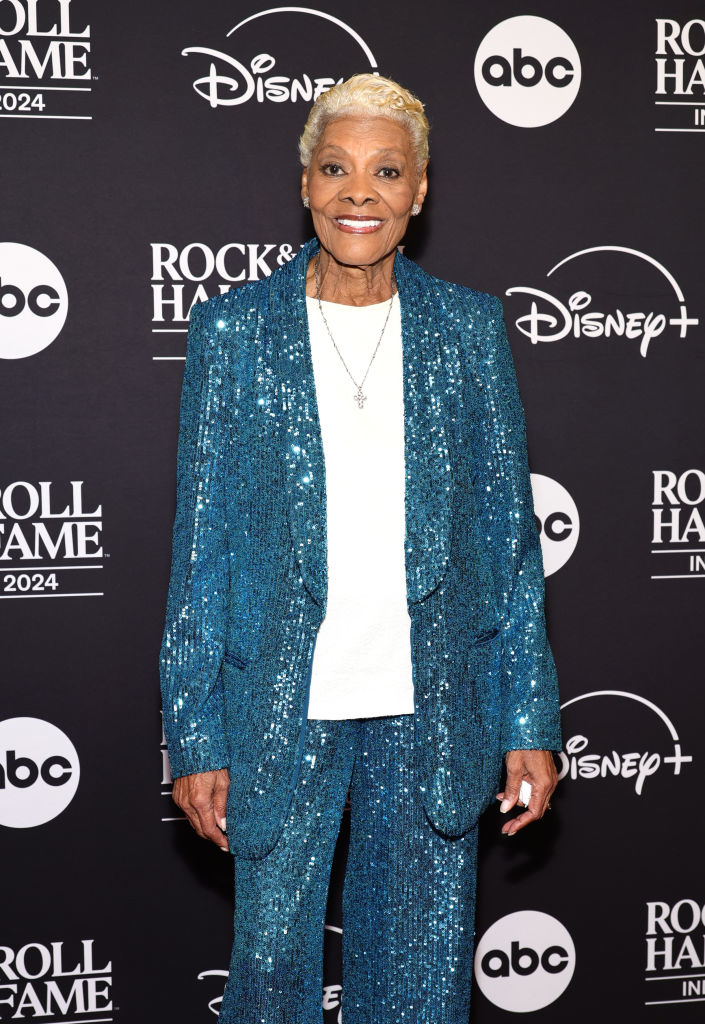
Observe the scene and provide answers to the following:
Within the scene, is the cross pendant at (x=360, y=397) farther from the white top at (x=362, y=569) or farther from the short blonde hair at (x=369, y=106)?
the short blonde hair at (x=369, y=106)

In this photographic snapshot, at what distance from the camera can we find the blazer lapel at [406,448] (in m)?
1.57

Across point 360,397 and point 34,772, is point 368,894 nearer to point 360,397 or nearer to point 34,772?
point 360,397

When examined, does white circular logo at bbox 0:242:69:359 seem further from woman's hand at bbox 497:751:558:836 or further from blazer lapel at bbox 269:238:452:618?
woman's hand at bbox 497:751:558:836

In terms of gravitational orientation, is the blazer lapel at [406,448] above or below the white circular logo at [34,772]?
above

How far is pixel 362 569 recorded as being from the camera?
158 cm

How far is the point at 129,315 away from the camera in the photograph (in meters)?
2.31

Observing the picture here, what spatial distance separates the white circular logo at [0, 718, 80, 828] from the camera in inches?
93.6

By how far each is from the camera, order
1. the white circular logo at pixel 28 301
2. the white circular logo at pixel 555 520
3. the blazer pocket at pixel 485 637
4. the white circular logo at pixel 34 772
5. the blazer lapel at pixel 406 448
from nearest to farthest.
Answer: the blazer lapel at pixel 406 448 < the blazer pocket at pixel 485 637 < the white circular logo at pixel 28 301 < the white circular logo at pixel 34 772 < the white circular logo at pixel 555 520

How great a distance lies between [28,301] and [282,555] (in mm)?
1008

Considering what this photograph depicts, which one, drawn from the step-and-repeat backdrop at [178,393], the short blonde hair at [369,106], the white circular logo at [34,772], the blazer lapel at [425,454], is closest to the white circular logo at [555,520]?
the step-and-repeat backdrop at [178,393]

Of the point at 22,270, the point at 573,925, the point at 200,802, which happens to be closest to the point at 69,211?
the point at 22,270

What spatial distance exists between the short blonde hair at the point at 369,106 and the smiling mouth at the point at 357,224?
0.43 feet

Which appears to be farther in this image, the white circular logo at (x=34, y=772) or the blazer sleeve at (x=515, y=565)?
the white circular logo at (x=34, y=772)

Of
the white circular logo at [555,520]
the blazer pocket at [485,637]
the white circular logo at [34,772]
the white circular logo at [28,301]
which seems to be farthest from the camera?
the white circular logo at [555,520]
